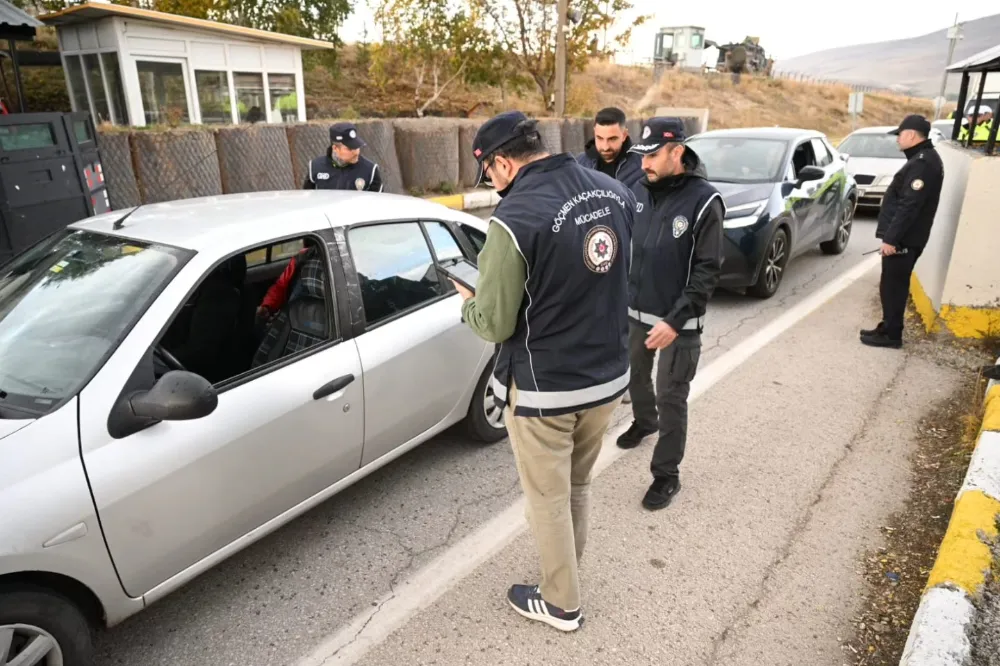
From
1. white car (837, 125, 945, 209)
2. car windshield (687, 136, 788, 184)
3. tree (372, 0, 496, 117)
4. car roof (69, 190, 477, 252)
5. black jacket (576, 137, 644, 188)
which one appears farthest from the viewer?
tree (372, 0, 496, 117)

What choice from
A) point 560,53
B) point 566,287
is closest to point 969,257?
point 566,287

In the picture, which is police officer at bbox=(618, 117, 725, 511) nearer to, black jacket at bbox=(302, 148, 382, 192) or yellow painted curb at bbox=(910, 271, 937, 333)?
black jacket at bbox=(302, 148, 382, 192)

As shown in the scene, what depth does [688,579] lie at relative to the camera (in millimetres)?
2879

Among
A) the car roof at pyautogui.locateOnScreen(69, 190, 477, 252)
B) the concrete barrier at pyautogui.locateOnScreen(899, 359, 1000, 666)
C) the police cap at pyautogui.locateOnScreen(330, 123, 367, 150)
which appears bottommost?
the concrete barrier at pyautogui.locateOnScreen(899, 359, 1000, 666)

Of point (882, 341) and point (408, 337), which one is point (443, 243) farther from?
point (882, 341)

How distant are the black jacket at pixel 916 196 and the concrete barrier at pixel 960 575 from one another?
232 cm

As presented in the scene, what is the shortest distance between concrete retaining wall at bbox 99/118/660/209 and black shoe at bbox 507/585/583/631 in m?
6.35

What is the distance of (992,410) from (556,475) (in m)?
2.94

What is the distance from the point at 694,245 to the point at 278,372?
1.97 metres

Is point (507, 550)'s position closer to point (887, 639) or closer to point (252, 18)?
point (887, 639)

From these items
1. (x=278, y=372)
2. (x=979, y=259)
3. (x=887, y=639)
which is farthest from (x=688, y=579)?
(x=979, y=259)

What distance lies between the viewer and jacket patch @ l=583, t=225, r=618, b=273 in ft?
6.91

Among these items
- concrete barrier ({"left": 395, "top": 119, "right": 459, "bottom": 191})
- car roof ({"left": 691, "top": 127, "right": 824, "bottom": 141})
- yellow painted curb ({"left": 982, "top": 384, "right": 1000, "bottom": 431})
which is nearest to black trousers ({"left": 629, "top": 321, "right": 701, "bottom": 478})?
yellow painted curb ({"left": 982, "top": 384, "right": 1000, "bottom": 431})

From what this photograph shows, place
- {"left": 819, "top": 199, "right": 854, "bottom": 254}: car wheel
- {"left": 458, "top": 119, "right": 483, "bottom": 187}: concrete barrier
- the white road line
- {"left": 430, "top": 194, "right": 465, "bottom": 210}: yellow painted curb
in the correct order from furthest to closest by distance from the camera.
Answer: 1. {"left": 458, "top": 119, "right": 483, "bottom": 187}: concrete barrier
2. {"left": 430, "top": 194, "right": 465, "bottom": 210}: yellow painted curb
3. {"left": 819, "top": 199, "right": 854, "bottom": 254}: car wheel
4. the white road line
